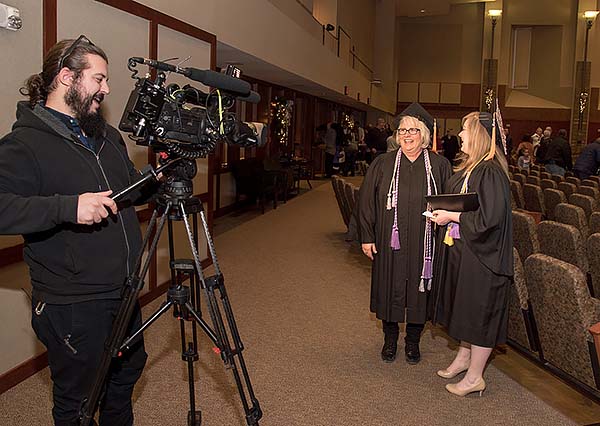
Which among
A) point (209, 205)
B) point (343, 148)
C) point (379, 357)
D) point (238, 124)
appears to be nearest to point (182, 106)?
point (238, 124)

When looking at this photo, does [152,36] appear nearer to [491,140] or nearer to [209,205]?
[209,205]

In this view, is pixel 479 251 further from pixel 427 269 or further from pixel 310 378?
pixel 310 378

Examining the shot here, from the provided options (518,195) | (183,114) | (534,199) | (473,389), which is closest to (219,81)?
(183,114)

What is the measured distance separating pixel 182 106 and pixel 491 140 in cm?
196

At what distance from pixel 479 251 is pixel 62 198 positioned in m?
2.24

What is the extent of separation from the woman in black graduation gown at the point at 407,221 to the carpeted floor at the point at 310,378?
0.44 metres

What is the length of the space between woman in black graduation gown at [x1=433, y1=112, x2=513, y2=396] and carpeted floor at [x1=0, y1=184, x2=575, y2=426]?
28 centimetres

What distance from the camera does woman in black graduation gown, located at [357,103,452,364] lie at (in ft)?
12.7

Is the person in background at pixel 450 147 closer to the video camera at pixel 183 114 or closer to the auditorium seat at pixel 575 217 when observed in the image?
the auditorium seat at pixel 575 217

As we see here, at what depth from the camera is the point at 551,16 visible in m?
23.9

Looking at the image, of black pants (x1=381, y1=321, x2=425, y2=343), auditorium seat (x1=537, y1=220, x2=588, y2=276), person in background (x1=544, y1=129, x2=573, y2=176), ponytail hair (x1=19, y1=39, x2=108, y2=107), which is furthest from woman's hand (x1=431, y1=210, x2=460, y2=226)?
person in background (x1=544, y1=129, x2=573, y2=176)

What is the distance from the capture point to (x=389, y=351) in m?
4.12

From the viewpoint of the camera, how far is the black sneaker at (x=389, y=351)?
4.12 metres

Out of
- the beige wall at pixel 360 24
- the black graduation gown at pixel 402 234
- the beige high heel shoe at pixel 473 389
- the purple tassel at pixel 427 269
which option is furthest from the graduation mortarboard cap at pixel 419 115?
the beige wall at pixel 360 24
